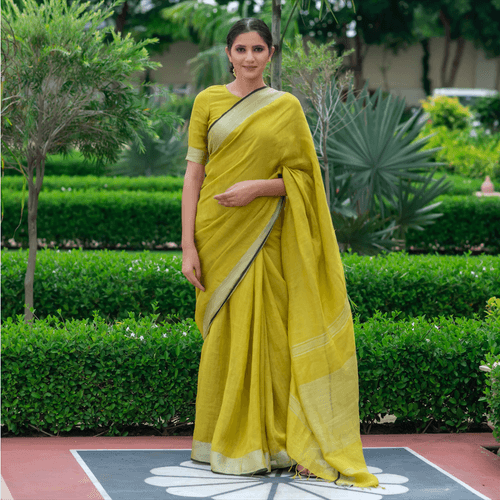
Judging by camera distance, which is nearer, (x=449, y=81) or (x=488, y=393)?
(x=488, y=393)

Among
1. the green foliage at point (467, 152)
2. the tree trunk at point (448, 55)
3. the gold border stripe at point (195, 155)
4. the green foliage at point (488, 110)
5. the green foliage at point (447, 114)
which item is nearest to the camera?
the gold border stripe at point (195, 155)

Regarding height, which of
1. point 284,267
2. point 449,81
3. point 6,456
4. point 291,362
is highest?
point 449,81

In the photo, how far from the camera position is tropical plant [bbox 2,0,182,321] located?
5102mm

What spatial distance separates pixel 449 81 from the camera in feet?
120

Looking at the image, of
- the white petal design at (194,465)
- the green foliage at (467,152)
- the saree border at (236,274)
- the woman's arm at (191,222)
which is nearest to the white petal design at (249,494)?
the white petal design at (194,465)

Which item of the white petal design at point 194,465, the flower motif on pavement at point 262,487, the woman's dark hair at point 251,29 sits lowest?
the white petal design at point 194,465

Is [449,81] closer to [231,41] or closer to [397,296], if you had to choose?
[397,296]

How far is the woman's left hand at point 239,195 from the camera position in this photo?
3.29m

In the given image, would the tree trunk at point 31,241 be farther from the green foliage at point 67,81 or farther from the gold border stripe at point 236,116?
the gold border stripe at point 236,116

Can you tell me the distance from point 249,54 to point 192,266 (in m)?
1.01

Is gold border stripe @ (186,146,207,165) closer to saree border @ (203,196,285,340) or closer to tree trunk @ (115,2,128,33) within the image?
saree border @ (203,196,285,340)

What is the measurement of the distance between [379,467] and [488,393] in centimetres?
78

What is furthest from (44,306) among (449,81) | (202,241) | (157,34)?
(449,81)

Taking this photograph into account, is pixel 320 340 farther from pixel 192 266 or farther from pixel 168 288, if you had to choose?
pixel 168 288
